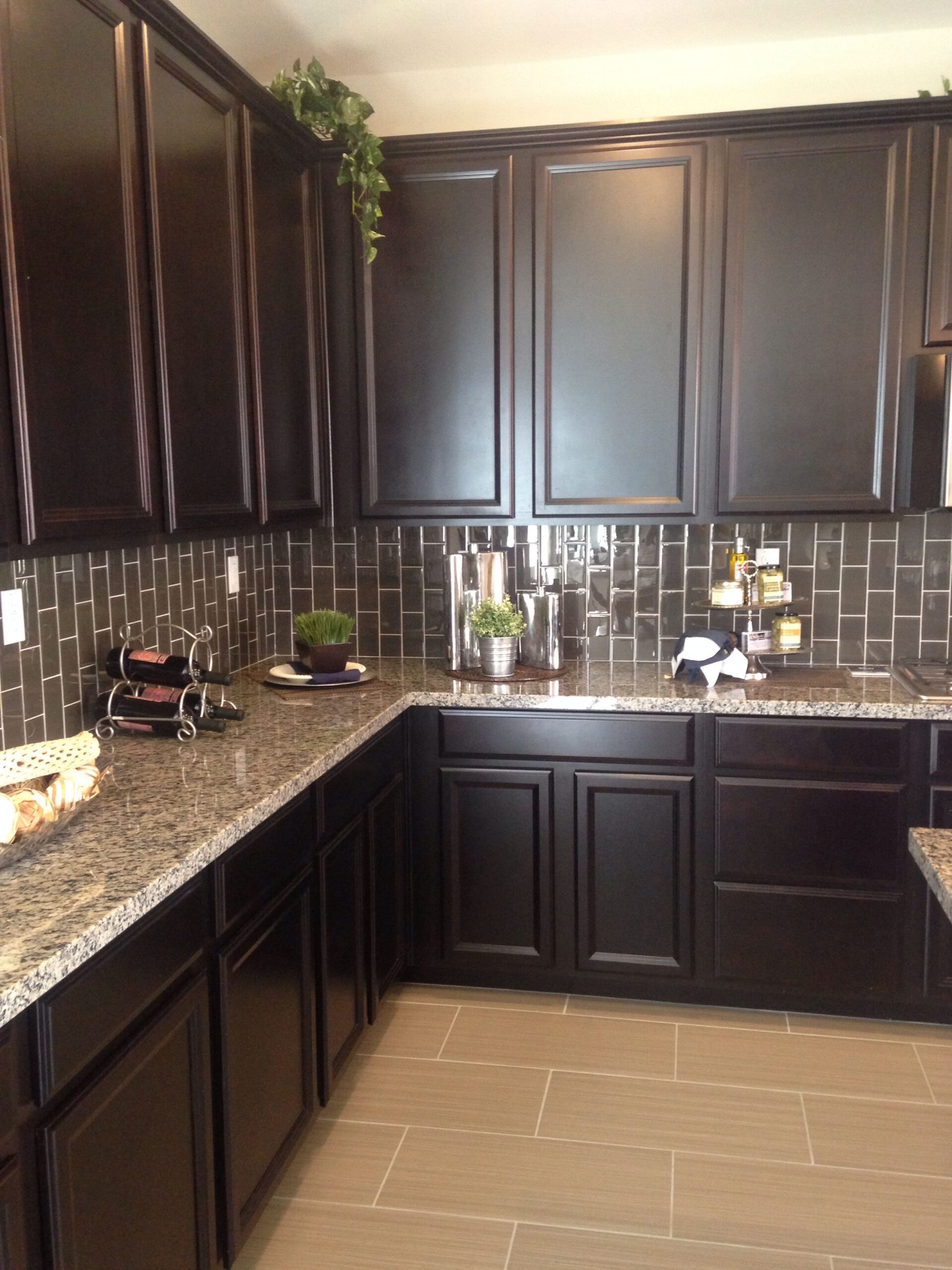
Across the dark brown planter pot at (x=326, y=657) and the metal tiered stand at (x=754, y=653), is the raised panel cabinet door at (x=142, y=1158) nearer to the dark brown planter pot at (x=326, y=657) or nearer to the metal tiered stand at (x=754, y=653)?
the dark brown planter pot at (x=326, y=657)

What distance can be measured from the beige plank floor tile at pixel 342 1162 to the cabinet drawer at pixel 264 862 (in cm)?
62

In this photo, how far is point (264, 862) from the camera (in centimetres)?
197

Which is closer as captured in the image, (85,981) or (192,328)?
(85,981)

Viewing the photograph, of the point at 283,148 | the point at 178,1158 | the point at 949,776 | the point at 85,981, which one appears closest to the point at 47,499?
the point at 85,981

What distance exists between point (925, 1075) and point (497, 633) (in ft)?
5.13

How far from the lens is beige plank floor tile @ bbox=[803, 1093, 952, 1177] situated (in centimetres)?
229

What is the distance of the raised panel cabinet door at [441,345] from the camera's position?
3.02 m

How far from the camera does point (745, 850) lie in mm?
2861

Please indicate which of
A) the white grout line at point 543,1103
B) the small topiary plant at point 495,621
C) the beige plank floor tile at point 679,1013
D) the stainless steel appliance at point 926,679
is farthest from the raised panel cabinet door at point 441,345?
the white grout line at point 543,1103

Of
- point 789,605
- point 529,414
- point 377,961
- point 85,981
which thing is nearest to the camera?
point 85,981

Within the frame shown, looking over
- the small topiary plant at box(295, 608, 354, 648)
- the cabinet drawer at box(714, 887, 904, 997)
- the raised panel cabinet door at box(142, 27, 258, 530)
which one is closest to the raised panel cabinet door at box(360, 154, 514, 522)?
the small topiary plant at box(295, 608, 354, 648)

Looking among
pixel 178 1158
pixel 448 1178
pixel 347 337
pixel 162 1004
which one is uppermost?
pixel 347 337

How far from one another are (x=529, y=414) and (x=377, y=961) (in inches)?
61.1

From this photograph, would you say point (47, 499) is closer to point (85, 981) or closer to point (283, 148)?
point (85, 981)
